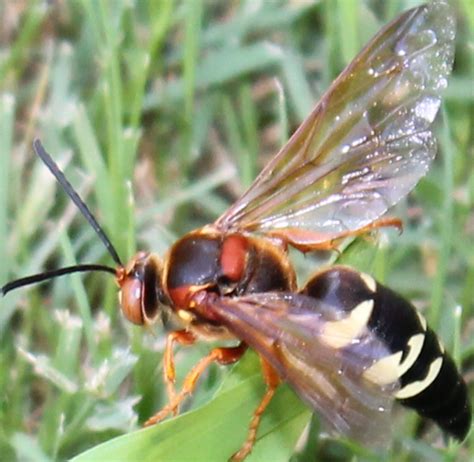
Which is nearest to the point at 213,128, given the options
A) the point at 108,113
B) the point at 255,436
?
the point at 108,113

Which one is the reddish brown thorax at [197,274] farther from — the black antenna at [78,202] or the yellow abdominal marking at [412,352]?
the yellow abdominal marking at [412,352]

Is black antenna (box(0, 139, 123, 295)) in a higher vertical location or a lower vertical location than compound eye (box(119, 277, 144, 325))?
higher

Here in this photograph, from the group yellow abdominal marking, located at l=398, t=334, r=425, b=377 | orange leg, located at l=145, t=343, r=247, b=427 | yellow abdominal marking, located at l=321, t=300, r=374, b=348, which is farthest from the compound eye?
yellow abdominal marking, located at l=398, t=334, r=425, b=377

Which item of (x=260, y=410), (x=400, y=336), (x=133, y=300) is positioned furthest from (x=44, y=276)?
(x=400, y=336)

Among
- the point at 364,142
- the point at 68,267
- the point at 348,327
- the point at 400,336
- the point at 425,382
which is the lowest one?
the point at 425,382

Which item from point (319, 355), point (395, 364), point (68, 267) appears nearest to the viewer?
point (319, 355)

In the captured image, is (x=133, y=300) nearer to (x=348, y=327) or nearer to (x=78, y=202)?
(x=78, y=202)

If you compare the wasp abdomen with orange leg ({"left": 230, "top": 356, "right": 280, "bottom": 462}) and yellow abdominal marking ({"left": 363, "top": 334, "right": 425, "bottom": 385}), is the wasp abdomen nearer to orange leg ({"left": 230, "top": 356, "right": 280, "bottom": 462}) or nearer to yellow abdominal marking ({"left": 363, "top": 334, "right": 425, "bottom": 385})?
yellow abdominal marking ({"left": 363, "top": 334, "right": 425, "bottom": 385})
